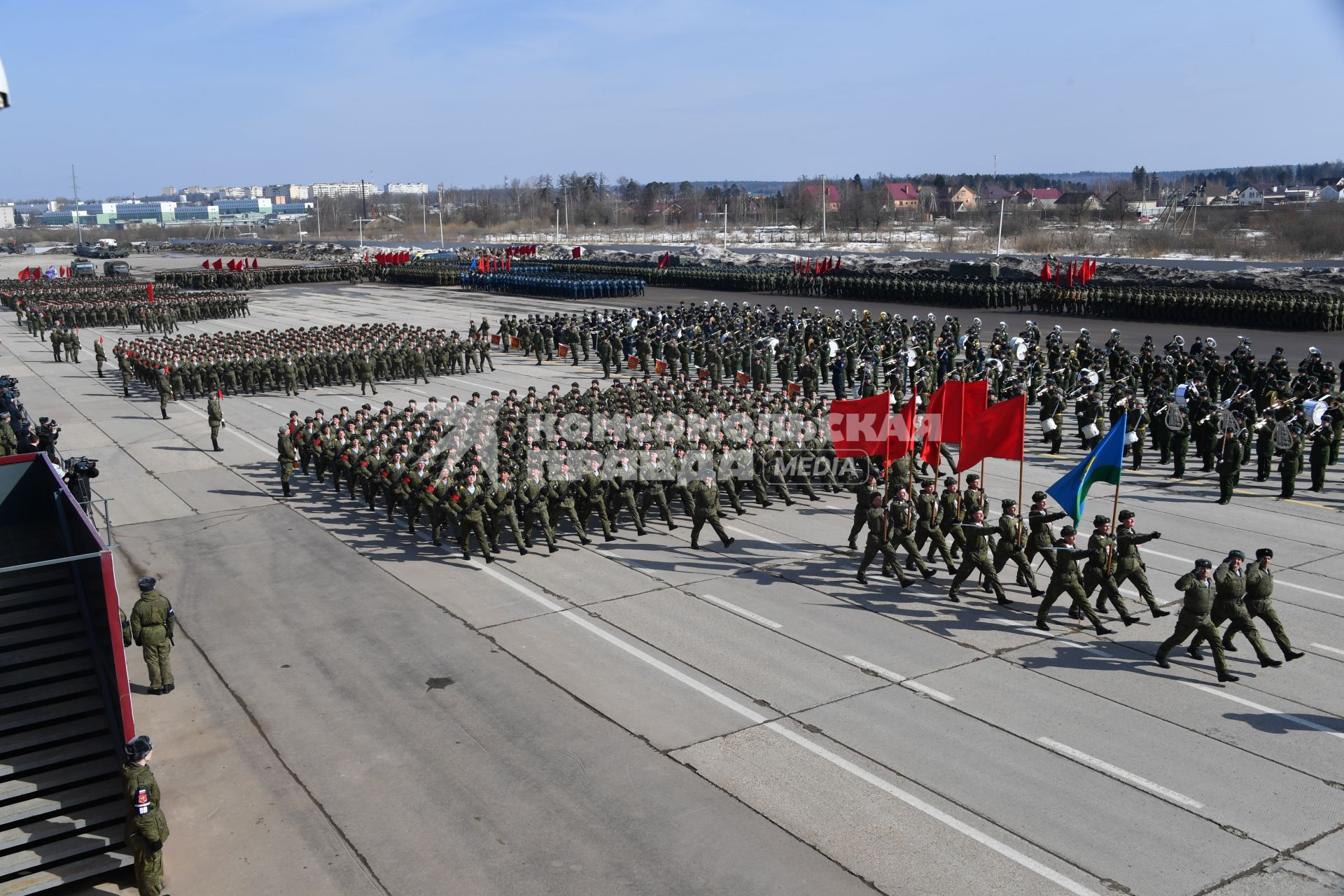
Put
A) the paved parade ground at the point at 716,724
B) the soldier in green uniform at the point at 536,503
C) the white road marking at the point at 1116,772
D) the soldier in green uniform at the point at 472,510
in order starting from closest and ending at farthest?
the paved parade ground at the point at 716,724, the white road marking at the point at 1116,772, the soldier in green uniform at the point at 472,510, the soldier in green uniform at the point at 536,503

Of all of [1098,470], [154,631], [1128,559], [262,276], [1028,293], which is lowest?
[154,631]

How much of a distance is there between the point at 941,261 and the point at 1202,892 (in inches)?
2117

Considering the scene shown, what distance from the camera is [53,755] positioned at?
8.08 meters

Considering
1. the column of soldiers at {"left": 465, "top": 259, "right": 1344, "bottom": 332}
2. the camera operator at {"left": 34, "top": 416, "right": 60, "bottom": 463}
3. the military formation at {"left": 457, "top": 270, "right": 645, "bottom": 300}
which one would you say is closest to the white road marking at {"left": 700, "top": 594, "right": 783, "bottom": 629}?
the camera operator at {"left": 34, "top": 416, "right": 60, "bottom": 463}

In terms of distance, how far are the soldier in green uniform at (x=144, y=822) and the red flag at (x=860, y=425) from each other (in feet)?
34.8

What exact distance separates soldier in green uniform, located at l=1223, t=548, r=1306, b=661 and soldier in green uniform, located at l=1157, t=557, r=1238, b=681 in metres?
0.20

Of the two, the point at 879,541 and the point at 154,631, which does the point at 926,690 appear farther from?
the point at 154,631

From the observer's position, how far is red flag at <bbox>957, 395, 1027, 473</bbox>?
1349 centimetres

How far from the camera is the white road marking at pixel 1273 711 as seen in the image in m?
9.38

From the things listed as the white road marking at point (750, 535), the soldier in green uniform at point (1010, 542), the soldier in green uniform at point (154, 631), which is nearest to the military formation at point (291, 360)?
the white road marking at point (750, 535)

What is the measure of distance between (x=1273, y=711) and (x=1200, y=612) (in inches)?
43.6

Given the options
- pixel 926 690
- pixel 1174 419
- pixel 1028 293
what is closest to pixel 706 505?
pixel 926 690

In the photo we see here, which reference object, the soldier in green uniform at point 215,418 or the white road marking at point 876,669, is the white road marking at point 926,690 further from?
the soldier in green uniform at point 215,418

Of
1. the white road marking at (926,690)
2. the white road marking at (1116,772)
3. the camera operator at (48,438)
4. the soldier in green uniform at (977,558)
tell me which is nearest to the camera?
the white road marking at (1116,772)
